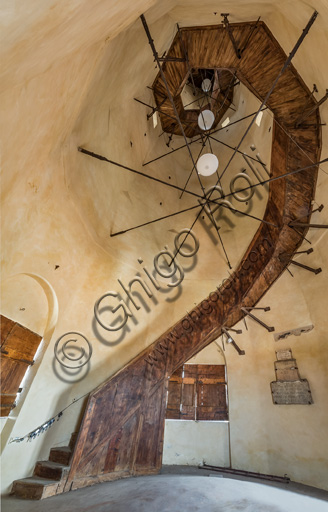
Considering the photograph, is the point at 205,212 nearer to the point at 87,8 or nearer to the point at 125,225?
the point at 125,225

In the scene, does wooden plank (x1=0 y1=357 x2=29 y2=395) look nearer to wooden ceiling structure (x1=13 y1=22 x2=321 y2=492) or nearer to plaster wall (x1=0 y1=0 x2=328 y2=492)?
plaster wall (x1=0 y1=0 x2=328 y2=492)

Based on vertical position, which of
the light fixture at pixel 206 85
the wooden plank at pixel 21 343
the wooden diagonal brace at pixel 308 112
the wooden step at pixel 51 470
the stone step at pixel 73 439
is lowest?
the wooden step at pixel 51 470

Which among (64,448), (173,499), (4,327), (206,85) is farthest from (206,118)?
(64,448)

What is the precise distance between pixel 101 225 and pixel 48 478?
5087 millimetres

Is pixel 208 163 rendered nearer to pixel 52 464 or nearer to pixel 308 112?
pixel 308 112

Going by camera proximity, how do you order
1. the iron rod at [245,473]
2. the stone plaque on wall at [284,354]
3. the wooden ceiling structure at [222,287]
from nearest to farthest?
the wooden ceiling structure at [222,287] < the iron rod at [245,473] < the stone plaque on wall at [284,354]

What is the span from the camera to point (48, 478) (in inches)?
149

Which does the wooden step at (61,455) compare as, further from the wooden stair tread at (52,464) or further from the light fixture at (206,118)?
the light fixture at (206,118)

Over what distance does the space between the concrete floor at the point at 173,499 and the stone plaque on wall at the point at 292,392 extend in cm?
191

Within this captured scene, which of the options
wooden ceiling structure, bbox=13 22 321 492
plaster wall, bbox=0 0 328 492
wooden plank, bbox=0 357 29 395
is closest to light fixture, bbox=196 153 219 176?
wooden ceiling structure, bbox=13 22 321 492

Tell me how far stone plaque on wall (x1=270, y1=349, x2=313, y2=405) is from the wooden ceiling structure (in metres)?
1.89

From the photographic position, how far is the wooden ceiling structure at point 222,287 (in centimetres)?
424

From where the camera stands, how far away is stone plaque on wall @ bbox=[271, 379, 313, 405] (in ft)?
18.5

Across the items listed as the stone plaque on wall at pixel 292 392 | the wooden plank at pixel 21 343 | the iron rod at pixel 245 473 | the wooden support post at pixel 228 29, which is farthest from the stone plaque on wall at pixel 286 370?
the wooden support post at pixel 228 29
